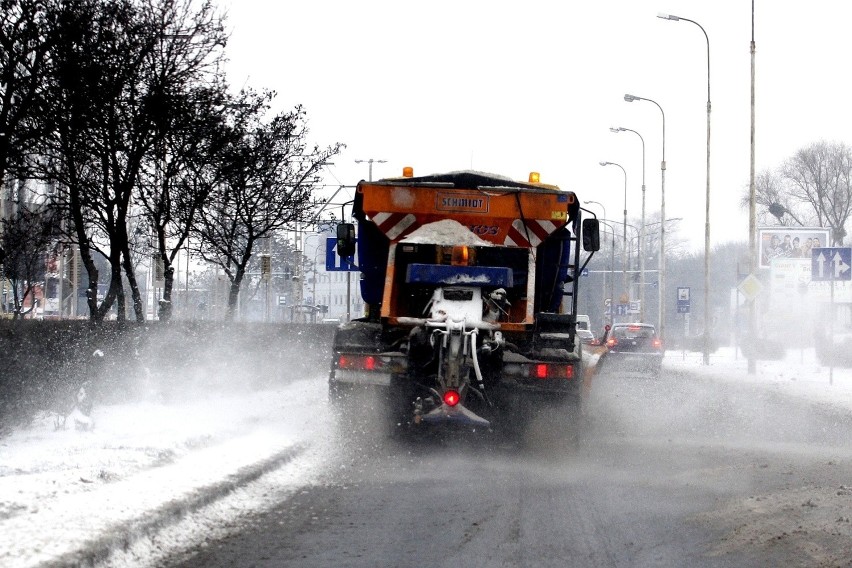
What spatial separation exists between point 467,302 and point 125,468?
3.92 meters

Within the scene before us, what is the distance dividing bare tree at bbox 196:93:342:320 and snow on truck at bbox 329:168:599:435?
11550 millimetres

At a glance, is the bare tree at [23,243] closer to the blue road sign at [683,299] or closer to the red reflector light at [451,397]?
the red reflector light at [451,397]

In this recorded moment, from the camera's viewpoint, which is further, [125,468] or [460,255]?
[460,255]

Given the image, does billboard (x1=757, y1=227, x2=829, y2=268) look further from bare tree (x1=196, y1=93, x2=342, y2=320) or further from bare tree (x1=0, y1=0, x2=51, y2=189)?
bare tree (x1=0, y1=0, x2=51, y2=189)

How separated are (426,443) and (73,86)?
7729 millimetres

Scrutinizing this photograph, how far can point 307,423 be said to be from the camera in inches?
635

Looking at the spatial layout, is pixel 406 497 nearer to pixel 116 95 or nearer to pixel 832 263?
pixel 116 95

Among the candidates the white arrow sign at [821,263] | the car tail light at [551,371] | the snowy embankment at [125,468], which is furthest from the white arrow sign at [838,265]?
the car tail light at [551,371]

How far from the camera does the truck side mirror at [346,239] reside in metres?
13.3

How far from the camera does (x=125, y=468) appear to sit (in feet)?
33.4

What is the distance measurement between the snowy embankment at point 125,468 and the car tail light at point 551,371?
2.75 m

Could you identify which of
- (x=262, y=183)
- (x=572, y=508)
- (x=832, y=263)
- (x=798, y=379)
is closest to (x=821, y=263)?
(x=832, y=263)

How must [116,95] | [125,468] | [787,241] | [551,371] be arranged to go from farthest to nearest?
[787,241], [116,95], [551,371], [125,468]

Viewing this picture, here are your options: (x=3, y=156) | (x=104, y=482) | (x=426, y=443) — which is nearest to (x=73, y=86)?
(x=3, y=156)
